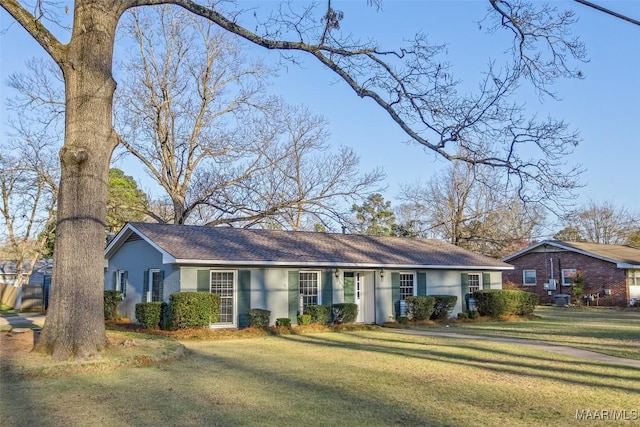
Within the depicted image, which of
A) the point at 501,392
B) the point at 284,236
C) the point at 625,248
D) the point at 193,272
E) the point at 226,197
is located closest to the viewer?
the point at 501,392

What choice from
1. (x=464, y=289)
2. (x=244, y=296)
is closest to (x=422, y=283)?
(x=464, y=289)

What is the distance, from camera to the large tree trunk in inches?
382

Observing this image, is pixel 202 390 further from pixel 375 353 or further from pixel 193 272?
pixel 193 272

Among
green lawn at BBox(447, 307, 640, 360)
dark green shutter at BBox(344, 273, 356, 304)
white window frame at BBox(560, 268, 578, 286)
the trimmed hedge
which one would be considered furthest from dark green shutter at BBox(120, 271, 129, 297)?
white window frame at BBox(560, 268, 578, 286)

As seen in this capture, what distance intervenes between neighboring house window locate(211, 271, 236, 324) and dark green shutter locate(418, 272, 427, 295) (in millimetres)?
7663

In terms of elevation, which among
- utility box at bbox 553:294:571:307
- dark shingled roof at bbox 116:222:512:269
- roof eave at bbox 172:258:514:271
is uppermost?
dark shingled roof at bbox 116:222:512:269

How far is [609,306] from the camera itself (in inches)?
1214

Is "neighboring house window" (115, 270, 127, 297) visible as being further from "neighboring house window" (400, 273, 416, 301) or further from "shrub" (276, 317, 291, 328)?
"neighboring house window" (400, 273, 416, 301)

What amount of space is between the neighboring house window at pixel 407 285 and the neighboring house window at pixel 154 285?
8.94 meters

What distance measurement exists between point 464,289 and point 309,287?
23.3ft

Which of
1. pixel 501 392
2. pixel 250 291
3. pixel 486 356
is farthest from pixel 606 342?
pixel 250 291

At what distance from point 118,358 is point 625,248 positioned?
115 feet

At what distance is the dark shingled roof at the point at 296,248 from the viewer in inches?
707

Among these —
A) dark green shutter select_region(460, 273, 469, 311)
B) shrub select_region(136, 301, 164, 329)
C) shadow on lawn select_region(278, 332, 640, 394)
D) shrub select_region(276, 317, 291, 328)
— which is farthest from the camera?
dark green shutter select_region(460, 273, 469, 311)
